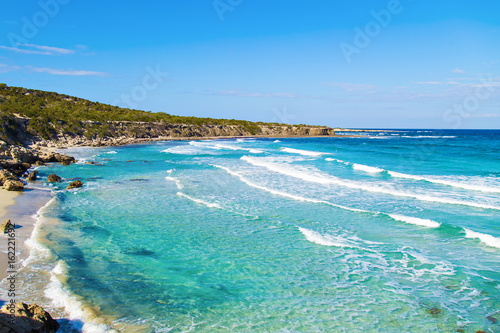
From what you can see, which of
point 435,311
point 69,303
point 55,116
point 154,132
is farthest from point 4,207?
point 154,132

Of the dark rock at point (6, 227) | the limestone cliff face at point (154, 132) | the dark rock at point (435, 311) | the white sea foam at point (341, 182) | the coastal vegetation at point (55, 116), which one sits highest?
the coastal vegetation at point (55, 116)

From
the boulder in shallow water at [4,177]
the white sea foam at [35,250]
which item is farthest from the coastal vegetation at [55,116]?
the white sea foam at [35,250]

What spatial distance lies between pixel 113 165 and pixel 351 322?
94.4 ft

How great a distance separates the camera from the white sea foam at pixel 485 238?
10.7 meters

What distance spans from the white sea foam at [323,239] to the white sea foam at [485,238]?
4.42 metres

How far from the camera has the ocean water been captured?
22.1 ft

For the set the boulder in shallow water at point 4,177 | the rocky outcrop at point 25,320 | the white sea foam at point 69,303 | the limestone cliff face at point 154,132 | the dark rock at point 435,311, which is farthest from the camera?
the limestone cliff face at point 154,132

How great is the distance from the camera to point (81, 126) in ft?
226

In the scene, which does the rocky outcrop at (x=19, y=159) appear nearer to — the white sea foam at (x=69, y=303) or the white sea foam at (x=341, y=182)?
the white sea foam at (x=69, y=303)

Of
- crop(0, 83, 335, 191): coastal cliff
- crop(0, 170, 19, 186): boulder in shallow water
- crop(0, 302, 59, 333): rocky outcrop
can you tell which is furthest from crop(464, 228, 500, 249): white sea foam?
crop(0, 170, 19, 186): boulder in shallow water

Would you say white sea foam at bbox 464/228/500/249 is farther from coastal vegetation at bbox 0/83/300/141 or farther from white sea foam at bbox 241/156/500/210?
coastal vegetation at bbox 0/83/300/141

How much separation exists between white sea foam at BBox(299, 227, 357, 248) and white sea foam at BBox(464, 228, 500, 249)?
442cm

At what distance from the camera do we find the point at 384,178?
24.5 m

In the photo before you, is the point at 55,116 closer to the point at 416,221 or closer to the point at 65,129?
the point at 65,129
